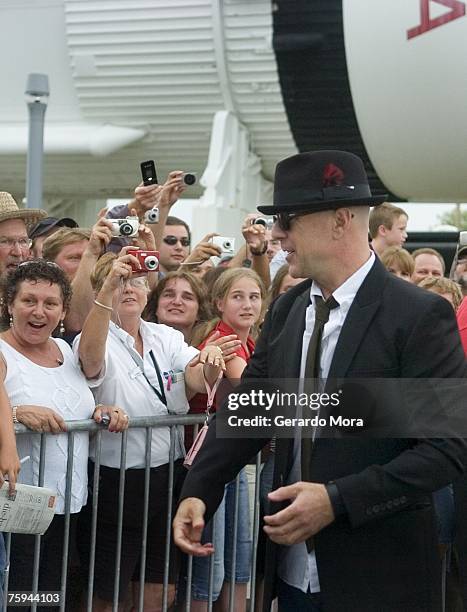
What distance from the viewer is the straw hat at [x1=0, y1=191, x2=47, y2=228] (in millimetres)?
5125

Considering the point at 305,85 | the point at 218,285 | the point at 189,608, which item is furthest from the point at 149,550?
the point at 305,85

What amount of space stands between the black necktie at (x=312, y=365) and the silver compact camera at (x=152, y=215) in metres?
2.61

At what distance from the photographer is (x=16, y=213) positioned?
202 inches

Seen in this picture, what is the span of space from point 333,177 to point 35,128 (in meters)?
7.47

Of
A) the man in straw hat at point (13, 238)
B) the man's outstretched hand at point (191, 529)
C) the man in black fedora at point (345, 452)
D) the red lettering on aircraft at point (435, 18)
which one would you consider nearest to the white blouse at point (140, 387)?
the man in straw hat at point (13, 238)

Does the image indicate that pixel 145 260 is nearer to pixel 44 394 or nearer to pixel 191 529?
pixel 44 394

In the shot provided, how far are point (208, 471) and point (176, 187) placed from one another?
9.48 feet

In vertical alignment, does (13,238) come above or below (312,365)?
above

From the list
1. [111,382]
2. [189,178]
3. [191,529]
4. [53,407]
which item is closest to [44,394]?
[53,407]

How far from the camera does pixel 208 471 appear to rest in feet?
9.42

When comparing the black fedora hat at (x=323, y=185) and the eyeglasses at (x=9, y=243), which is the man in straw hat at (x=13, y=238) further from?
the black fedora hat at (x=323, y=185)

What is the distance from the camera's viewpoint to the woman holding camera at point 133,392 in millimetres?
3959

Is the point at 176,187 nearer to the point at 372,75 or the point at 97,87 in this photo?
the point at 372,75

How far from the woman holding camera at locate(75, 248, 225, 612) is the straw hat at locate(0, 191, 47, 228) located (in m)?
0.95
